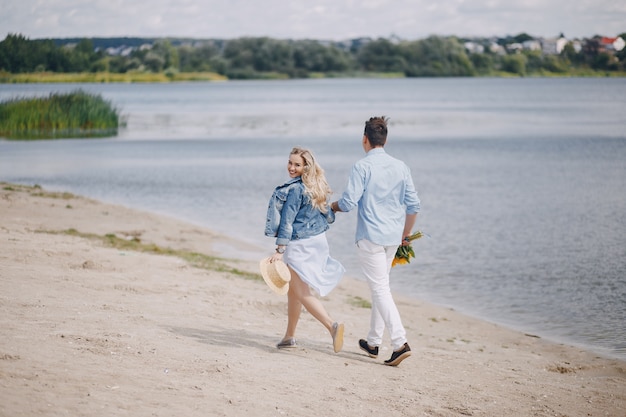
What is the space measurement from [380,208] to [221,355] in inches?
71.3

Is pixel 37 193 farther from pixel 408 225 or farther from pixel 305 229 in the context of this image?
pixel 408 225

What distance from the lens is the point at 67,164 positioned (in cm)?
3170

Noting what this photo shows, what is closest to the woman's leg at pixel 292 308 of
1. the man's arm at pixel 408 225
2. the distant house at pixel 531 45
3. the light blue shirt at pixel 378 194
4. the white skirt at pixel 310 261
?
the white skirt at pixel 310 261

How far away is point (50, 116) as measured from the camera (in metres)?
42.4

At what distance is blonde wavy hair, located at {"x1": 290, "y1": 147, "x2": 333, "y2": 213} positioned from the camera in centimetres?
691

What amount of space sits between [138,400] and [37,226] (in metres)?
9.49

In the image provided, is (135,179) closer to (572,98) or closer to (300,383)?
(300,383)

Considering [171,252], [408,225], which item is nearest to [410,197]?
[408,225]

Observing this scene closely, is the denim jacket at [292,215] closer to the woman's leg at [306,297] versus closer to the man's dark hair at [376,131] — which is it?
the woman's leg at [306,297]

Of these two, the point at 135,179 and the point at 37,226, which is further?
the point at 135,179

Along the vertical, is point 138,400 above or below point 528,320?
above

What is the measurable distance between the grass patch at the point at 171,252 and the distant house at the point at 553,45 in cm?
16098

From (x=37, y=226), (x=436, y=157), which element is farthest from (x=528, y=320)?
(x=436, y=157)

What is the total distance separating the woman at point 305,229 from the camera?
6922 millimetres
